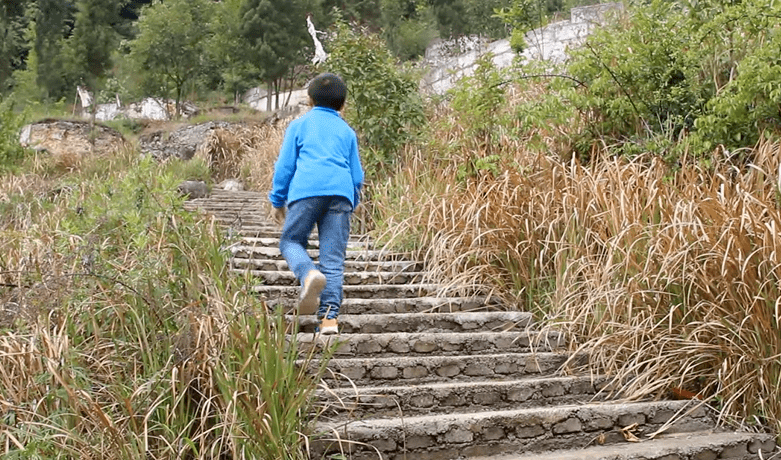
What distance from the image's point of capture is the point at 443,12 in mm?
27094

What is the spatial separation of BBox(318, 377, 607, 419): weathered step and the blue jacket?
1.26 metres

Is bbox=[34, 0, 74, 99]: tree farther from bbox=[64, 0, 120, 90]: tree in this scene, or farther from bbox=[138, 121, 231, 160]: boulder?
bbox=[138, 121, 231, 160]: boulder

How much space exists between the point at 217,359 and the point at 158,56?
22.6 metres

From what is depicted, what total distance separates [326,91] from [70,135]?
15.5 metres

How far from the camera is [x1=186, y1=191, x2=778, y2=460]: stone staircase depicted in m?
3.38

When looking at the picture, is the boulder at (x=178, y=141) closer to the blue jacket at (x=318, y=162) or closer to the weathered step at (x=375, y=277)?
the weathered step at (x=375, y=277)

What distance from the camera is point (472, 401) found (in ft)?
12.6

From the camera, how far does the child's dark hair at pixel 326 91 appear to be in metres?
4.62

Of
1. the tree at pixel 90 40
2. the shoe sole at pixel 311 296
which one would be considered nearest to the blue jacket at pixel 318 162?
the shoe sole at pixel 311 296

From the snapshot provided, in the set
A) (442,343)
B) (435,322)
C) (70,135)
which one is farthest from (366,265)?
(70,135)

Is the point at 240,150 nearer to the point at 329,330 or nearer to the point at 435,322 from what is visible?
the point at 435,322

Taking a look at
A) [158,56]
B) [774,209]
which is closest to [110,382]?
[774,209]

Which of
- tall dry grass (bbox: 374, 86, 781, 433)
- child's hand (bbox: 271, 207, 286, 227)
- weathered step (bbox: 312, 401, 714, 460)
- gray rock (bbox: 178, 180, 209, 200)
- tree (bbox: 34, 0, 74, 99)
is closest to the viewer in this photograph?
weathered step (bbox: 312, 401, 714, 460)

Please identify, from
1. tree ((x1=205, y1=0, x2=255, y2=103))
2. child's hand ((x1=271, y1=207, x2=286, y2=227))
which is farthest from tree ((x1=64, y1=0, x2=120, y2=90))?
child's hand ((x1=271, y1=207, x2=286, y2=227))
